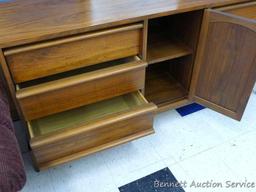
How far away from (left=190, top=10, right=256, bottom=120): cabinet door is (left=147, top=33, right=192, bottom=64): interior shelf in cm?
8

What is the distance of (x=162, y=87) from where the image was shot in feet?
4.21

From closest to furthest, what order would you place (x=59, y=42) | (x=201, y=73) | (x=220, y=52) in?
(x=59, y=42) → (x=220, y=52) → (x=201, y=73)

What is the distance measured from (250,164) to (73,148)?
74 cm

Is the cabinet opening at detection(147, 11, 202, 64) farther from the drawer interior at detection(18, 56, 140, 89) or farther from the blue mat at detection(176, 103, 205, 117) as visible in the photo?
the blue mat at detection(176, 103, 205, 117)

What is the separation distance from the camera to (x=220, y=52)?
3.30 feet

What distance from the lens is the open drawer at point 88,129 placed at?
822 millimetres

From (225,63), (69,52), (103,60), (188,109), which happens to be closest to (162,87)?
(188,109)

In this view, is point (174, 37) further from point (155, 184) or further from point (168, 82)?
point (155, 184)

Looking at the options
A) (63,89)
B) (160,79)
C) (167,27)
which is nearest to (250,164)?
(160,79)

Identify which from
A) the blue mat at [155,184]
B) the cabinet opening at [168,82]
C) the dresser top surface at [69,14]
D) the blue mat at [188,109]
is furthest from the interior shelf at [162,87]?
the dresser top surface at [69,14]

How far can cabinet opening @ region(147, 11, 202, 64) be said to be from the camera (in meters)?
1.04

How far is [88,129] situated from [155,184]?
→ 377 mm

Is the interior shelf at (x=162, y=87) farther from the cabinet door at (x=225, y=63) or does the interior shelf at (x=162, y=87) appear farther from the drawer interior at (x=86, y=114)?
the drawer interior at (x=86, y=114)

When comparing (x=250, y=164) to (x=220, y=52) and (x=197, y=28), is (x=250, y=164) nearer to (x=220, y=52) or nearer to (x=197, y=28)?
(x=220, y=52)
